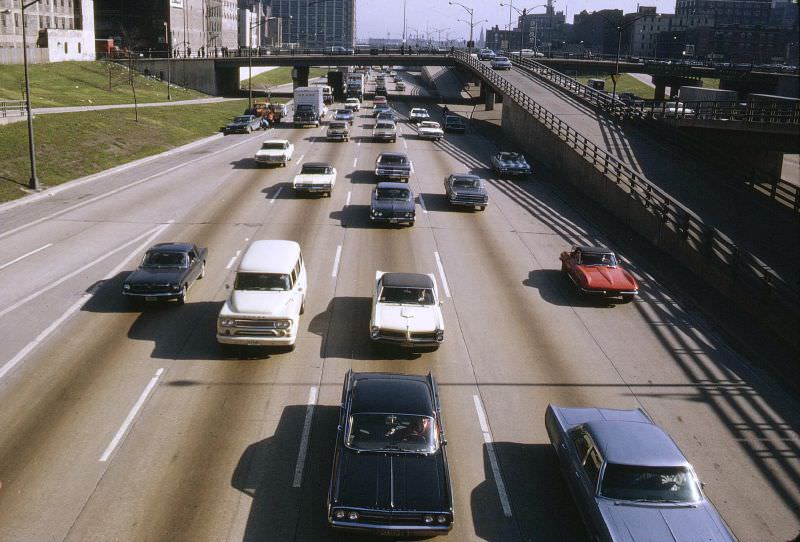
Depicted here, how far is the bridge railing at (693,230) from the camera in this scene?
19688 mm

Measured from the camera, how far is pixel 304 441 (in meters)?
13.4

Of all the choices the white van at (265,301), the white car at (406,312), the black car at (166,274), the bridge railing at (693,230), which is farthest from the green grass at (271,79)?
the white car at (406,312)

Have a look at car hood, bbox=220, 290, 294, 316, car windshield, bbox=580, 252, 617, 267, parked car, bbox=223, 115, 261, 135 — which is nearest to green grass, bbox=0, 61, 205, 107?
parked car, bbox=223, 115, 261, 135

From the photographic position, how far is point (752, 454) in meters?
13.6

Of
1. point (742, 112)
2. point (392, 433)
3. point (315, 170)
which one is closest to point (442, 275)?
point (392, 433)

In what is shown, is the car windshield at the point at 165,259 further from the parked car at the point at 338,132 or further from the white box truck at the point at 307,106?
the white box truck at the point at 307,106

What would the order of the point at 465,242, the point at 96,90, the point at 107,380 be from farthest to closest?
1. the point at 96,90
2. the point at 465,242
3. the point at 107,380

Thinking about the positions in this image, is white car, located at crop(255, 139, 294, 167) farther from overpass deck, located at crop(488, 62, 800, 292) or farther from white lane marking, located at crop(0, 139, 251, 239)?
overpass deck, located at crop(488, 62, 800, 292)

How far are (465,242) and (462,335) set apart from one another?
9.55 meters

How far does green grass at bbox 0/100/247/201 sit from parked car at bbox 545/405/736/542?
30.1 meters

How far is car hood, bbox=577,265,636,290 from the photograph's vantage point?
21.5 meters

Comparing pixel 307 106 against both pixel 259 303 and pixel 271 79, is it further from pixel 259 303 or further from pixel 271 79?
pixel 271 79

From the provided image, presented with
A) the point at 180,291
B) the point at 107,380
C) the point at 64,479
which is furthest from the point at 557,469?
the point at 180,291

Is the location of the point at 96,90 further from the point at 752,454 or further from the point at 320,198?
the point at 752,454
